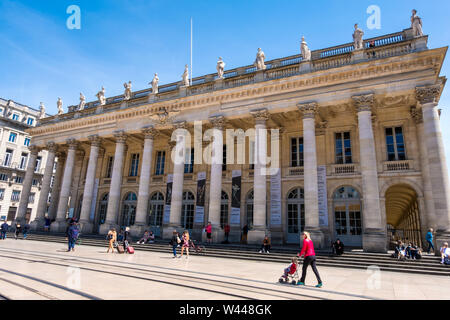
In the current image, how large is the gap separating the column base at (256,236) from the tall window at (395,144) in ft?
30.7

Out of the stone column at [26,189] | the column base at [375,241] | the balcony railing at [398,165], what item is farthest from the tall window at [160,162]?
the balcony railing at [398,165]

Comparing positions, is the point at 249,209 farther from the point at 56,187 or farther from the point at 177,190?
the point at 56,187

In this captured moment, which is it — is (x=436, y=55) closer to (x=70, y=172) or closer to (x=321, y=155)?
(x=321, y=155)

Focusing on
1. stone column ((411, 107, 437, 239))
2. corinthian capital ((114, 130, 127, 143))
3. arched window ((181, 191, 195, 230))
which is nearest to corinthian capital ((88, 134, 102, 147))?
corinthian capital ((114, 130, 127, 143))

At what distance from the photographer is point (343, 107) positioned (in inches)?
682

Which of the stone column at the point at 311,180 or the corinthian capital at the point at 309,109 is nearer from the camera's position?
the stone column at the point at 311,180

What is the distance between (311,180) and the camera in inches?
623

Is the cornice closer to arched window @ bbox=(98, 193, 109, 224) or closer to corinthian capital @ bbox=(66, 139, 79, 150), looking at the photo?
corinthian capital @ bbox=(66, 139, 79, 150)

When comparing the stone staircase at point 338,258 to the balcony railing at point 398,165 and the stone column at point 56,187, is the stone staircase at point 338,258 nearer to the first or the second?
the balcony railing at point 398,165

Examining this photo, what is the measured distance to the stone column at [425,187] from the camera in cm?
1538

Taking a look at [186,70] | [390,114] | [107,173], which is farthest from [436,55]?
[107,173]

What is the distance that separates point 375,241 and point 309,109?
316 inches

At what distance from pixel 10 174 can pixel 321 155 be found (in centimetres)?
4062

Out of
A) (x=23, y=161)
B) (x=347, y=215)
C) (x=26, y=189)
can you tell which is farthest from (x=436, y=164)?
(x=23, y=161)
